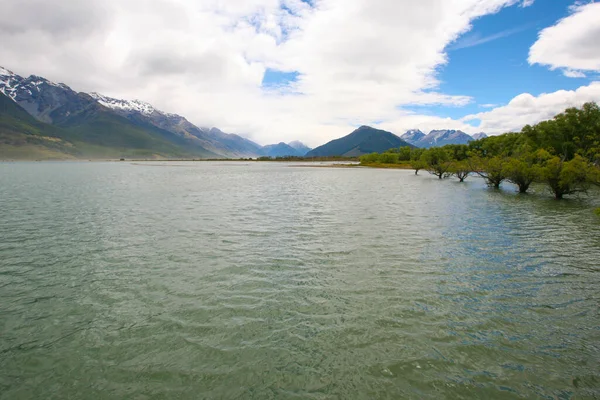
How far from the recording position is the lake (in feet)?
30.5

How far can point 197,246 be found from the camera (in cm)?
2306

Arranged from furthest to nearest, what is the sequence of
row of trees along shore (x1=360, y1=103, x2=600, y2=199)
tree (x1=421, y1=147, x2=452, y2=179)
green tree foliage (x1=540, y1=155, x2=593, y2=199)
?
1. tree (x1=421, y1=147, x2=452, y2=179)
2. row of trees along shore (x1=360, y1=103, x2=600, y2=199)
3. green tree foliage (x1=540, y1=155, x2=593, y2=199)

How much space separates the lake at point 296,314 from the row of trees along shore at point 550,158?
106ft

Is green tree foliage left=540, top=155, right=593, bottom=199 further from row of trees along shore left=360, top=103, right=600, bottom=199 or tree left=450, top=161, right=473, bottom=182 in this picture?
tree left=450, top=161, right=473, bottom=182

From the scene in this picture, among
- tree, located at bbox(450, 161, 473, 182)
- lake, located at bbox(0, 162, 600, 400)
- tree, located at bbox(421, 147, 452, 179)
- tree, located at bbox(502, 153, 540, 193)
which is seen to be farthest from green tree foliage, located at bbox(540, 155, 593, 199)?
tree, located at bbox(421, 147, 452, 179)

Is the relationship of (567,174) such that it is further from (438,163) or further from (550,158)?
(438,163)

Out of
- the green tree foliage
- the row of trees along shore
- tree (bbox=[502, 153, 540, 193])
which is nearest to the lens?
the green tree foliage

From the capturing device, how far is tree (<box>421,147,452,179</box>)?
11901 cm

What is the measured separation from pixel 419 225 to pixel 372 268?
48.1ft

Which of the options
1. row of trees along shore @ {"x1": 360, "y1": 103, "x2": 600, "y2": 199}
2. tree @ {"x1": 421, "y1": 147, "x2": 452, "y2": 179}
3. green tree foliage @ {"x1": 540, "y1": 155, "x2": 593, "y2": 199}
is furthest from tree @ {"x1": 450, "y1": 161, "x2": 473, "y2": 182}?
green tree foliage @ {"x1": 540, "y1": 155, "x2": 593, "y2": 199}

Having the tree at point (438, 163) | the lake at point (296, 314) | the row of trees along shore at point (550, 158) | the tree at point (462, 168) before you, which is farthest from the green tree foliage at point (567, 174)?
the tree at point (438, 163)

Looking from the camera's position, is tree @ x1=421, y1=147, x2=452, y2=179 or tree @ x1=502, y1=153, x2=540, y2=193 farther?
tree @ x1=421, y1=147, x2=452, y2=179

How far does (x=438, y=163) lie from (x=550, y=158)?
2681 inches

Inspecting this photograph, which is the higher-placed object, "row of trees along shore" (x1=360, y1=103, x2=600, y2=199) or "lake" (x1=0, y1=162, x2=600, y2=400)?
"row of trees along shore" (x1=360, y1=103, x2=600, y2=199)
